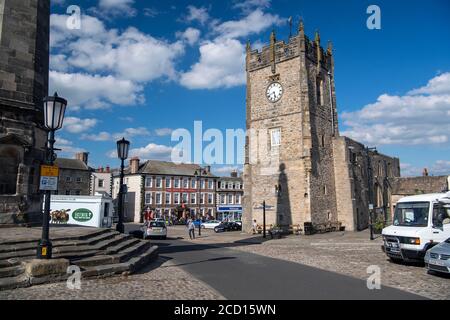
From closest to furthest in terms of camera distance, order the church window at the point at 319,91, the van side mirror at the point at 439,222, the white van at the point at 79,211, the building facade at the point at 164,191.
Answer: the van side mirror at the point at 439,222 < the white van at the point at 79,211 < the church window at the point at 319,91 < the building facade at the point at 164,191

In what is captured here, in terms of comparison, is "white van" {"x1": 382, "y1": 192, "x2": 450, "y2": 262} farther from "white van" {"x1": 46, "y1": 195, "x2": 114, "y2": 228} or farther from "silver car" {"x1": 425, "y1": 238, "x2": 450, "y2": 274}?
"white van" {"x1": 46, "y1": 195, "x2": 114, "y2": 228}

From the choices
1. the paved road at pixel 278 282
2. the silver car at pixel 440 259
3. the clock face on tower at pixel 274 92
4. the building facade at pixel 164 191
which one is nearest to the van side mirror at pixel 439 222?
the silver car at pixel 440 259

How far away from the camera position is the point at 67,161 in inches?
2047

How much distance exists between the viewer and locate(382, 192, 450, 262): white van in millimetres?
11500

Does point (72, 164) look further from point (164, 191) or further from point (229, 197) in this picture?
point (229, 197)

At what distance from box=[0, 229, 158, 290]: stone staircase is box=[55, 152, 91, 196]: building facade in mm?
41566

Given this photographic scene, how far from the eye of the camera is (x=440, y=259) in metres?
9.64

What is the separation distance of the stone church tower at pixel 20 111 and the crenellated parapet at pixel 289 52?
22787mm

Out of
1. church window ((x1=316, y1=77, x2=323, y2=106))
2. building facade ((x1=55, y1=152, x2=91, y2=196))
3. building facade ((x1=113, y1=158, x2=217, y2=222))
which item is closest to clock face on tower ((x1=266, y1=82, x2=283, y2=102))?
church window ((x1=316, y1=77, x2=323, y2=106))

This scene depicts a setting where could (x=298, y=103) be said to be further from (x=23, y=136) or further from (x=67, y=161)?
(x=67, y=161)

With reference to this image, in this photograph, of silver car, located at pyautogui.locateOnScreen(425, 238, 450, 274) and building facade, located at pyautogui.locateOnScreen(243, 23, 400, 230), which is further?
building facade, located at pyautogui.locateOnScreen(243, 23, 400, 230)

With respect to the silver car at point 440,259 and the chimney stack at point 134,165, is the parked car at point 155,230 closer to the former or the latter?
the silver car at point 440,259

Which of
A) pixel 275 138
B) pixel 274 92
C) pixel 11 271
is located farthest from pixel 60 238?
pixel 274 92

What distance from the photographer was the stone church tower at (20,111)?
11.5m
